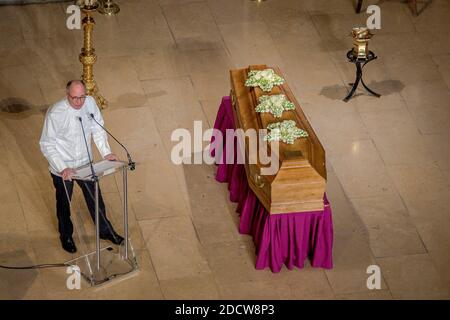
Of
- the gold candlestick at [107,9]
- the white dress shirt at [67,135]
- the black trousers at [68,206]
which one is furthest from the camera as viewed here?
the gold candlestick at [107,9]

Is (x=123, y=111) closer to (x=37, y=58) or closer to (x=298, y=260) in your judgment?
(x=37, y=58)

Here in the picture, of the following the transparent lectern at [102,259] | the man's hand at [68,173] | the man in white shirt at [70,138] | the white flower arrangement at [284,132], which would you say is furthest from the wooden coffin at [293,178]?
the man's hand at [68,173]

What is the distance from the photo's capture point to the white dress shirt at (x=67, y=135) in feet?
27.8

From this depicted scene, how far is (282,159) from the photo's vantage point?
28.4ft

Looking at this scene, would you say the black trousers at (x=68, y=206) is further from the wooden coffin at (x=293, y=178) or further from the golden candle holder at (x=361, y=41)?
the golden candle holder at (x=361, y=41)

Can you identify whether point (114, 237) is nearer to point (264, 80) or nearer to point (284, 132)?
point (284, 132)

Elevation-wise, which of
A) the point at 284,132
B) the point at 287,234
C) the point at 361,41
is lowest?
the point at 287,234

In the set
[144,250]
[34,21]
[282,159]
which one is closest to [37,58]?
[34,21]

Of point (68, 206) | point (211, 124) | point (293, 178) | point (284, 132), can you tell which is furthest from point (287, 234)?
point (211, 124)

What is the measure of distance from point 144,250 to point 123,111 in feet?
6.95

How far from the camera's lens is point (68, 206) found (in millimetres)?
9047

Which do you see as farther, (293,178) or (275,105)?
(275,105)

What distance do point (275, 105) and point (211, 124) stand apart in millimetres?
1600

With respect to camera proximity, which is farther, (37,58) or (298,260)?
(37,58)
